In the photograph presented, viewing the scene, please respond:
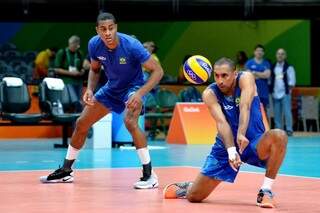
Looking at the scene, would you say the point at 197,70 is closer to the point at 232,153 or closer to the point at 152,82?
the point at 152,82

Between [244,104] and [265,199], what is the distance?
3.33 ft

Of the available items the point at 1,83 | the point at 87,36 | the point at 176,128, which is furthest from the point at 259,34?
the point at 1,83

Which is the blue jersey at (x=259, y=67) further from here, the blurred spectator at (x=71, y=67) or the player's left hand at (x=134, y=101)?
the player's left hand at (x=134, y=101)

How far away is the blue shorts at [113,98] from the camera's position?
10.8 metres

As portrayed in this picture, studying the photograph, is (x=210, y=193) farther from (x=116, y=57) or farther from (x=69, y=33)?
(x=69, y=33)

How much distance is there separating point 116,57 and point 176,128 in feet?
33.8

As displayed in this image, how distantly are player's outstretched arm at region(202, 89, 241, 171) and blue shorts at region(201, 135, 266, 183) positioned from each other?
27cm

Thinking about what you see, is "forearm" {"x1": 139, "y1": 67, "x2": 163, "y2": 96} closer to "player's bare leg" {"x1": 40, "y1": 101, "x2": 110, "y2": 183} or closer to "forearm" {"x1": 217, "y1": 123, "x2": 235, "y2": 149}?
"player's bare leg" {"x1": 40, "y1": 101, "x2": 110, "y2": 183}

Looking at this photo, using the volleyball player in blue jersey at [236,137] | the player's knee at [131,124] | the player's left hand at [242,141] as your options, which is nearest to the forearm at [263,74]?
the player's knee at [131,124]

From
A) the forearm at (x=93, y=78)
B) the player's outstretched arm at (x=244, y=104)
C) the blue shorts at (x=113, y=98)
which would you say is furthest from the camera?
the forearm at (x=93, y=78)

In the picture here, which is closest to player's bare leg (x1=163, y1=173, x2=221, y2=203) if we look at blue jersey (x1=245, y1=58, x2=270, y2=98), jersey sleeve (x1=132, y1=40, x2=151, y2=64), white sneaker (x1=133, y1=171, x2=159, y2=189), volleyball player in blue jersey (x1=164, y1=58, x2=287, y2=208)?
volleyball player in blue jersey (x1=164, y1=58, x2=287, y2=208)

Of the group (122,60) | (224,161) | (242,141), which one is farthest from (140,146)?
(242,141)

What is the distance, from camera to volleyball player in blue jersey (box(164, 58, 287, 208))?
854 centimetres

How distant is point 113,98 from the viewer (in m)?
10.9
